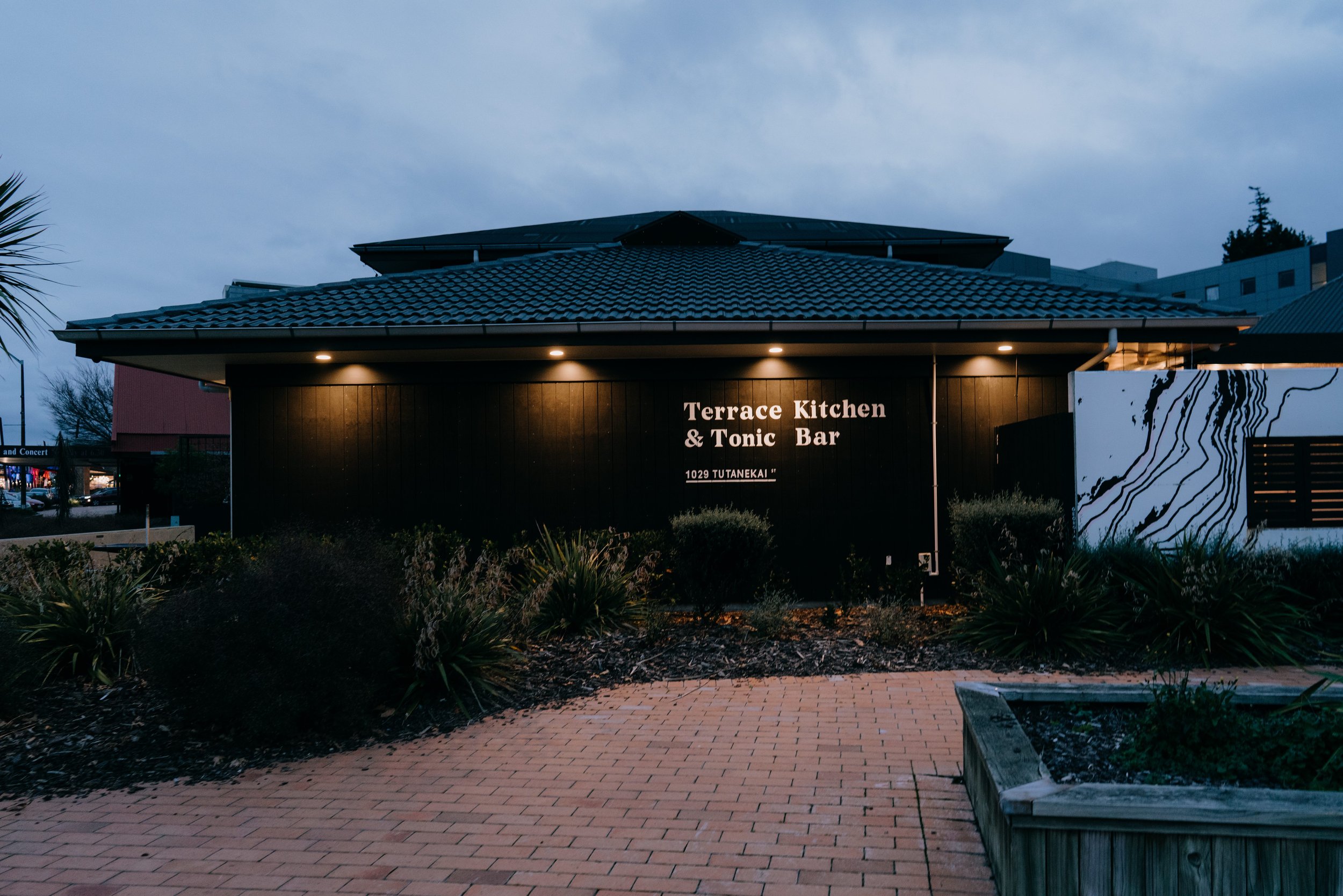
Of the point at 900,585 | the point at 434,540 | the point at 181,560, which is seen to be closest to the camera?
the point at 181,560

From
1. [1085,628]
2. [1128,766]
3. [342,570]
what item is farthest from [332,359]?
[1128,766]

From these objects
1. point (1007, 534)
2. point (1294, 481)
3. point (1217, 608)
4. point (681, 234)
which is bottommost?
point (1217, 608)

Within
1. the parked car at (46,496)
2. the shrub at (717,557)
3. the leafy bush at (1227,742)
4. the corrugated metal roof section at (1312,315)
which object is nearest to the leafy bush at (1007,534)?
the shrub at (717,557)

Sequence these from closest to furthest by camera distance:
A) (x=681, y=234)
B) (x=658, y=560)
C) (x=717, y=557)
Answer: (x=717, y=557)
(x=658, y=560)
(x=681, y=234)

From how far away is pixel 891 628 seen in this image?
753 cm

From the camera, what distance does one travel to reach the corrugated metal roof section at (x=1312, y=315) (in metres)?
26.4

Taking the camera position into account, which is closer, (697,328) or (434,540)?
(697,328)

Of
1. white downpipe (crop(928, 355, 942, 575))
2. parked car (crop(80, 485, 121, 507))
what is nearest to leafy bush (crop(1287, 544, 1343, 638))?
white downpipe (crop(928, 355, 942, 575))

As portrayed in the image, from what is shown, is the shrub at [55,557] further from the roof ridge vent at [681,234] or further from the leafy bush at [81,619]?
the roof ridge vent at [681,234]

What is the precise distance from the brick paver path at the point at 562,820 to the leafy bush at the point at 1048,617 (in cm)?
171

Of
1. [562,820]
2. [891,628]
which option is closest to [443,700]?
[562,820]

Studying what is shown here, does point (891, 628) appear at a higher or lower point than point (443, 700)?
higher

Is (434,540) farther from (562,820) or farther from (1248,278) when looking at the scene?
(1248,278)

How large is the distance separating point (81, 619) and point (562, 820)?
4832 millimetres
